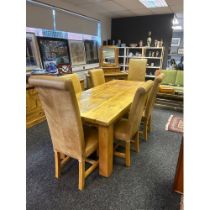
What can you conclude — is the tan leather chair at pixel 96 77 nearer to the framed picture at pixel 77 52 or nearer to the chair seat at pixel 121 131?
the chair seat at pixel 121 131

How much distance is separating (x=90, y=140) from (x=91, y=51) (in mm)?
3943

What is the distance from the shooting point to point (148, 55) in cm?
571

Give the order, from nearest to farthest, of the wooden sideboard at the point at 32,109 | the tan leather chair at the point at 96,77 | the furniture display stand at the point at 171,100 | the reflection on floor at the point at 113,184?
the reflection on floor at the point at 113,184 → the wooden sideboard at the point at 32,109 → the tan leather chair at the point at 96,77 → the furniture display stand at the point at 171,100

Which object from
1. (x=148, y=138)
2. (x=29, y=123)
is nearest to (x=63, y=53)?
(x=29, y=123)

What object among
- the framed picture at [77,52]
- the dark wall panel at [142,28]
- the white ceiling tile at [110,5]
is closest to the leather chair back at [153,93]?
the white ceiling tile at [110,5]

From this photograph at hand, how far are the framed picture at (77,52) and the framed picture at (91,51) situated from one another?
0.62ft

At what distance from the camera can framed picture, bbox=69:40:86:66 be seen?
4.50 m

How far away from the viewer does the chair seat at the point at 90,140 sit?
168 centimetres

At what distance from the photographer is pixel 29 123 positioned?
3.05 metres

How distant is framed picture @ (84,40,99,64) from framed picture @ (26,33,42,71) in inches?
67.7

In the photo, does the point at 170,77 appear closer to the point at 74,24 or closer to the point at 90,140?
the point at 74,24
